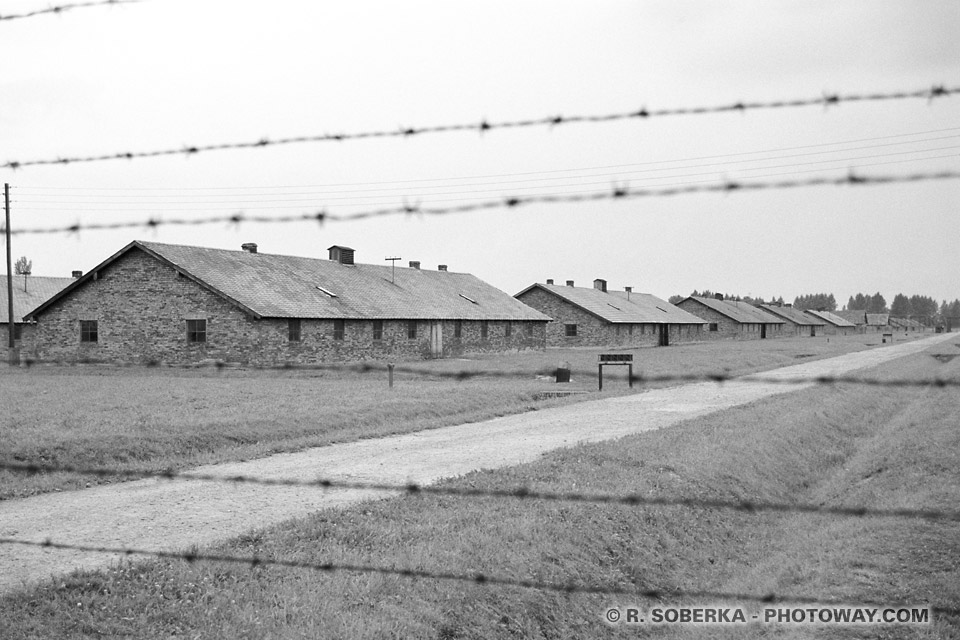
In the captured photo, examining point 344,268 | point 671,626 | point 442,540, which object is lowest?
point 671,626

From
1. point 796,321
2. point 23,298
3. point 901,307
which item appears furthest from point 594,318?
point 901,307

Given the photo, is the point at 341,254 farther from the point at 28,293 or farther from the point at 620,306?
the point at 620,306

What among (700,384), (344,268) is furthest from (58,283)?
(700,384)

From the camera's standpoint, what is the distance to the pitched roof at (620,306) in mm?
62438

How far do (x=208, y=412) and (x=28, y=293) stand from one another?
43426mm

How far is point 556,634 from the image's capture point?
24.2 feet

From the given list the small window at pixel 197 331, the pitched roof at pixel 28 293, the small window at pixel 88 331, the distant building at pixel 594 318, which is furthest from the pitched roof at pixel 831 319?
the small window at pixel 88 331

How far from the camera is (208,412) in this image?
17.0 m

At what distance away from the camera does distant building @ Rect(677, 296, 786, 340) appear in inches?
3642

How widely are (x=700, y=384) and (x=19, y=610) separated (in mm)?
28065

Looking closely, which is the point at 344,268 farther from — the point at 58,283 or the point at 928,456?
the point at 928,456

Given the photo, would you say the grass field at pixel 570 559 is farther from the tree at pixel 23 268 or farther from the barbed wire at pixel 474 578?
the tree at pixel 23 268

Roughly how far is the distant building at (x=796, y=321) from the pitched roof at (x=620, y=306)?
42.2m

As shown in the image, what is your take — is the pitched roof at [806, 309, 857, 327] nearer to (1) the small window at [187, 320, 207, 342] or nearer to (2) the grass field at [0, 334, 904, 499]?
(2) the grass field at [0, 334, 904, 499]
